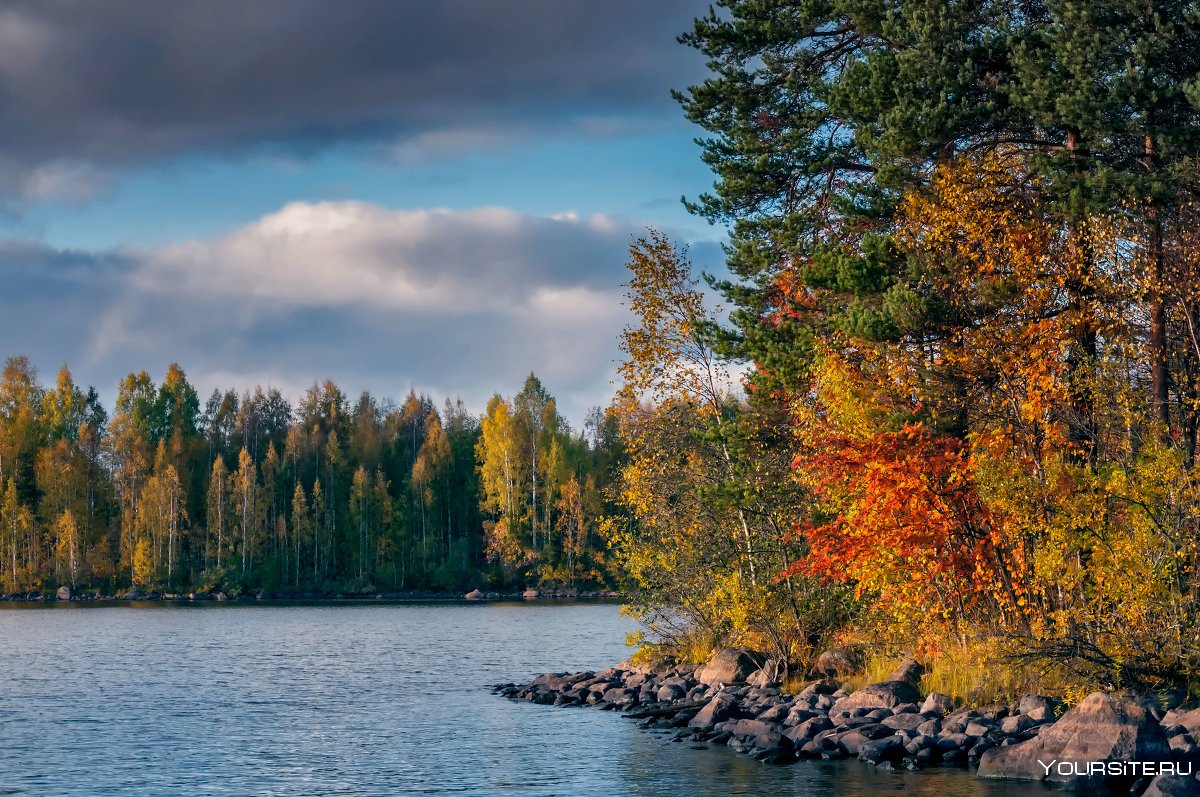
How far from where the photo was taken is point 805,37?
92.8ft

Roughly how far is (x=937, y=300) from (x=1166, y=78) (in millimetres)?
5698

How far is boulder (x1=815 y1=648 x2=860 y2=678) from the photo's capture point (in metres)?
28.7

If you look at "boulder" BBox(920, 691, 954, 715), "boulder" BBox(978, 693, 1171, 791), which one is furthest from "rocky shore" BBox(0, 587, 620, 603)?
"boulder" BBox(978, 693, 1171, 791)

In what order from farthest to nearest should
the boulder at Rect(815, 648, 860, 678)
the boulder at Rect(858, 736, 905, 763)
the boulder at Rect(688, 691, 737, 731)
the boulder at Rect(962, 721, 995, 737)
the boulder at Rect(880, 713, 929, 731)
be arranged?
the boulder at Rect(815, 648, 860, 678)
the boulder at Rect(688, 691, 737, 731)
the boulder at Rect(880, 713, 929, 731)
the boulder at Rect(858, 736, 905, 763)
the boulder at Rect(962, 721, 995, 737)

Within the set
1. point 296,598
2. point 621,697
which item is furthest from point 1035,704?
point 296,598

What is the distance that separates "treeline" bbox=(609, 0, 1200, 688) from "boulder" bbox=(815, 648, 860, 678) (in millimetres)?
556

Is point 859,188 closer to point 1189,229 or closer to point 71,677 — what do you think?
point 1189,229

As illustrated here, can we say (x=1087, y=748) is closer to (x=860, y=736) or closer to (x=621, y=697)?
(x=860, y=736)

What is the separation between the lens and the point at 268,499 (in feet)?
366

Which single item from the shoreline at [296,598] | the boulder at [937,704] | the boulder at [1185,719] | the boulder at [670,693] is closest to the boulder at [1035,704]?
the boulder at [937,704]

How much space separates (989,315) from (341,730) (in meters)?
17.1

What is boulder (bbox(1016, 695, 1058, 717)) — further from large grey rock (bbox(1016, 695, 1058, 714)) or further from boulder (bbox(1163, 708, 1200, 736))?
boulder (bbox(1163, 708, 1200, 736))

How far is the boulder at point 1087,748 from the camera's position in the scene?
18.8 metres

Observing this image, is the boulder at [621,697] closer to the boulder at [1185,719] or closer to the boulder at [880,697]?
the boulder at [880,697]
